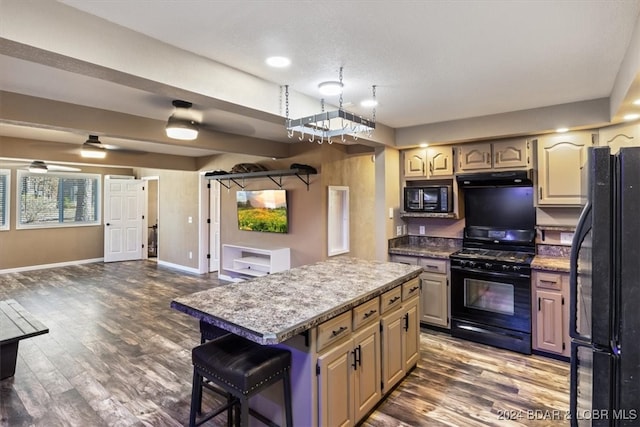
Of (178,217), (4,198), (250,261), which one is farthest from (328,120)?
(4,198)

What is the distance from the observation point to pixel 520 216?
3.72 m

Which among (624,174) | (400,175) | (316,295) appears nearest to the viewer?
(624,174)

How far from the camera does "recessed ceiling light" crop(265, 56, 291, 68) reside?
211cm

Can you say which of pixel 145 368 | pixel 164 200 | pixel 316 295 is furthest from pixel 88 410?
pixel 164 200

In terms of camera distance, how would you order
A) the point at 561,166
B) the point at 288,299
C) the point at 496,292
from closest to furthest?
the point at 288,299 → the point at 561,166 → the point at 496,292

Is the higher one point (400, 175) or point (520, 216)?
→ point (400, 175)

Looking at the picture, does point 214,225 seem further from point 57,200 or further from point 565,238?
point 565,238

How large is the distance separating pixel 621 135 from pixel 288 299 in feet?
10.9

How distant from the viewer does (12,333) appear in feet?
8.74

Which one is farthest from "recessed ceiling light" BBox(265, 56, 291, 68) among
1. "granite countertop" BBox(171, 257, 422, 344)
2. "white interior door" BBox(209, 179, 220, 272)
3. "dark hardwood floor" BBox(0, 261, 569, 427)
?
"white interior door" BBox(209, 179, 220, 272)

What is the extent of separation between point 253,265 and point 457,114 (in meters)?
3.92

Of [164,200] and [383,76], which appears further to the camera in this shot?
[164,200]

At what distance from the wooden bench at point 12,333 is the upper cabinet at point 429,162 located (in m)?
4.05

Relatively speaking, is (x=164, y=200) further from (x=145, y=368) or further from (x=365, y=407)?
(x=365, y=407)
